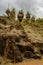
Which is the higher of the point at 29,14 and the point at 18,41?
the point at 29,14

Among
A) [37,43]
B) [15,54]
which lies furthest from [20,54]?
[37,43]

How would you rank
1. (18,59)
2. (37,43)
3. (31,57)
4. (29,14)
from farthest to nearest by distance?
(29,14) < (37,43) < (31,57) < (18,59)

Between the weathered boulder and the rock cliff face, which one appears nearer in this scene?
the rock cliff face

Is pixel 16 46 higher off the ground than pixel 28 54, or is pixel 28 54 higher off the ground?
pixel 16 46

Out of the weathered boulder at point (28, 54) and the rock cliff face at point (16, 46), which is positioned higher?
the rock cliff face at point (16, 46)

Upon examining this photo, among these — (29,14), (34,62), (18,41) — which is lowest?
(34,62)

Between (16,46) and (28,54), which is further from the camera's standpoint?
(28,54)

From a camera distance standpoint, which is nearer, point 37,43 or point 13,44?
point 13,44

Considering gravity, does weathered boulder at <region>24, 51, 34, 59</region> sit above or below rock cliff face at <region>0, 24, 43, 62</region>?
below

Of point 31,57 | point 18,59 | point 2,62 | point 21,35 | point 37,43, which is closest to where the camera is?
point 2,62

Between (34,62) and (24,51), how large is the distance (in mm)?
3176

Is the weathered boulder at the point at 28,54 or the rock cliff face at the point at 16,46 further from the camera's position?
the weathered boulder at the point at 28,54

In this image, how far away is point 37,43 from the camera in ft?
123

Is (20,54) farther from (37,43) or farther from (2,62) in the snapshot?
(37,43)
